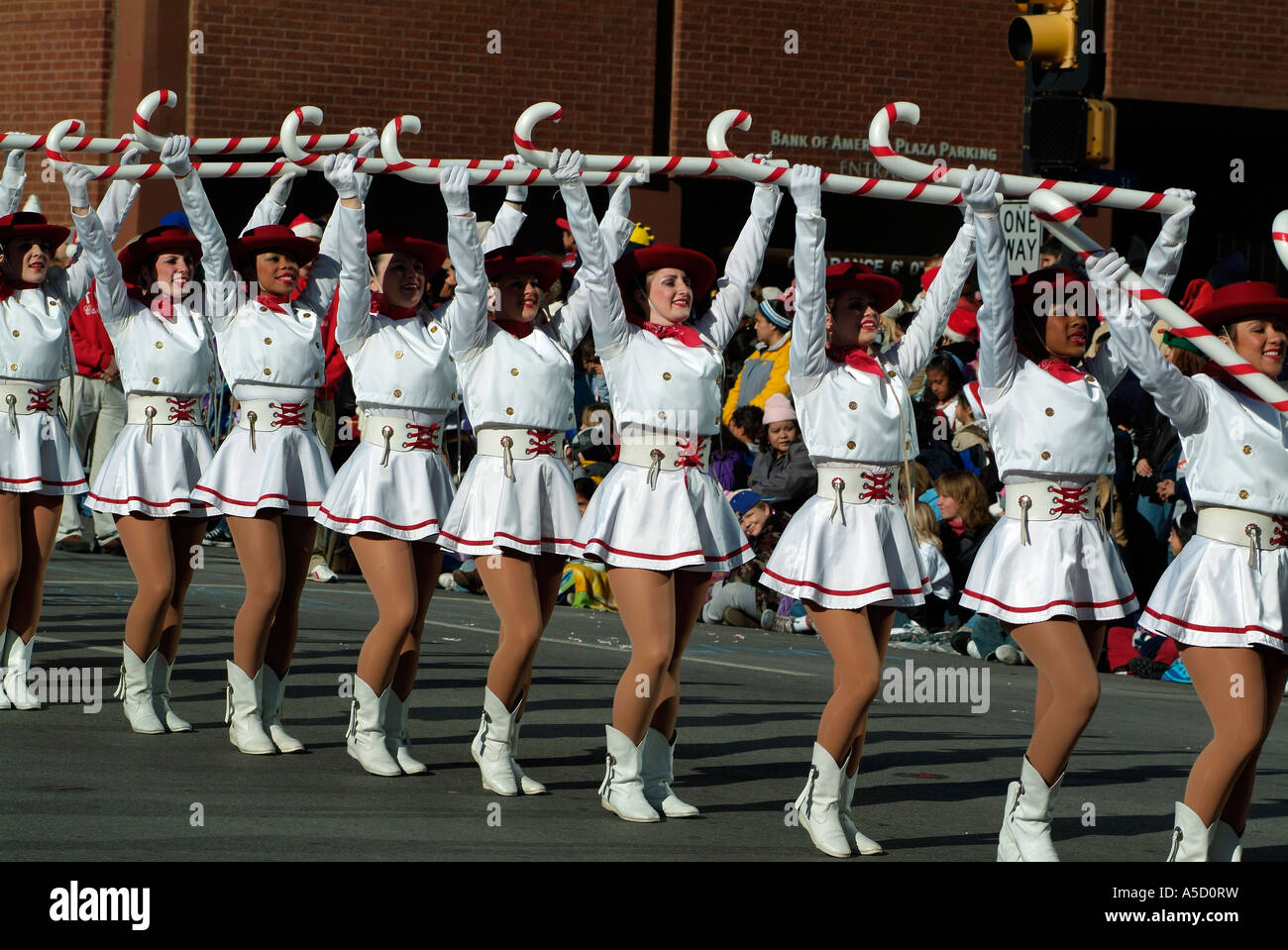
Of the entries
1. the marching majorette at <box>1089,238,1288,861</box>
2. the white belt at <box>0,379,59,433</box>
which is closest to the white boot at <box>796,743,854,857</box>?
the marching majorette at <box>1089,238,1288,861</box>

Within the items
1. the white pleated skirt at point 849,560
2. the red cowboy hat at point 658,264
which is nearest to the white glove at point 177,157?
the red cowboy hat at point 658,264

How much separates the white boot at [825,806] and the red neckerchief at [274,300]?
9.94 ft

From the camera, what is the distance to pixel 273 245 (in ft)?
28.5

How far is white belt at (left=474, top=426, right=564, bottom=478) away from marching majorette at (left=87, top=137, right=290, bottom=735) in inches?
63.4

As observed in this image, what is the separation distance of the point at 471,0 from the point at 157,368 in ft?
36.0

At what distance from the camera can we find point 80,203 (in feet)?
28.6

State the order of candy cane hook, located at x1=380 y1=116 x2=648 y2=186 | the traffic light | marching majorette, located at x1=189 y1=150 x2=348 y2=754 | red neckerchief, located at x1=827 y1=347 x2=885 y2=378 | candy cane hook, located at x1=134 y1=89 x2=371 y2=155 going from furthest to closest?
the traffic light
candy cane hook, located at x1=134 y1=89 x2=371 y2=155
marching majorette, located at x1=189 y1=150 x2=348 y2=754
candy cane hook, located at x1=380 y1=116 x2=648 y2=186
red neckerchief, located at x1=827 y1=347 x2=885 y2=378

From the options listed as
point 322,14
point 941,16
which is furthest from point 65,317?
point 941,16

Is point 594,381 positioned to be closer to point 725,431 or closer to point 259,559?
point 725,431

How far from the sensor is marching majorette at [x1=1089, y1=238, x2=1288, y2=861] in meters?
6.40

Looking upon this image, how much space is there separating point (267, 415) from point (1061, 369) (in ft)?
11.2

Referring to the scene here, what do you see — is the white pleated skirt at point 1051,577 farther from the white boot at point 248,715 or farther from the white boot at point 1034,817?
the white boot at point 248,715

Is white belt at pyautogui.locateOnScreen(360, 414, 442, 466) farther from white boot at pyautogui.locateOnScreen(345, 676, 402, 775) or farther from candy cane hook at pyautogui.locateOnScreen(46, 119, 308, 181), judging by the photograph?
candy cane hook at pyautogui.locateOnScreen(46, 119, 308, 181)
